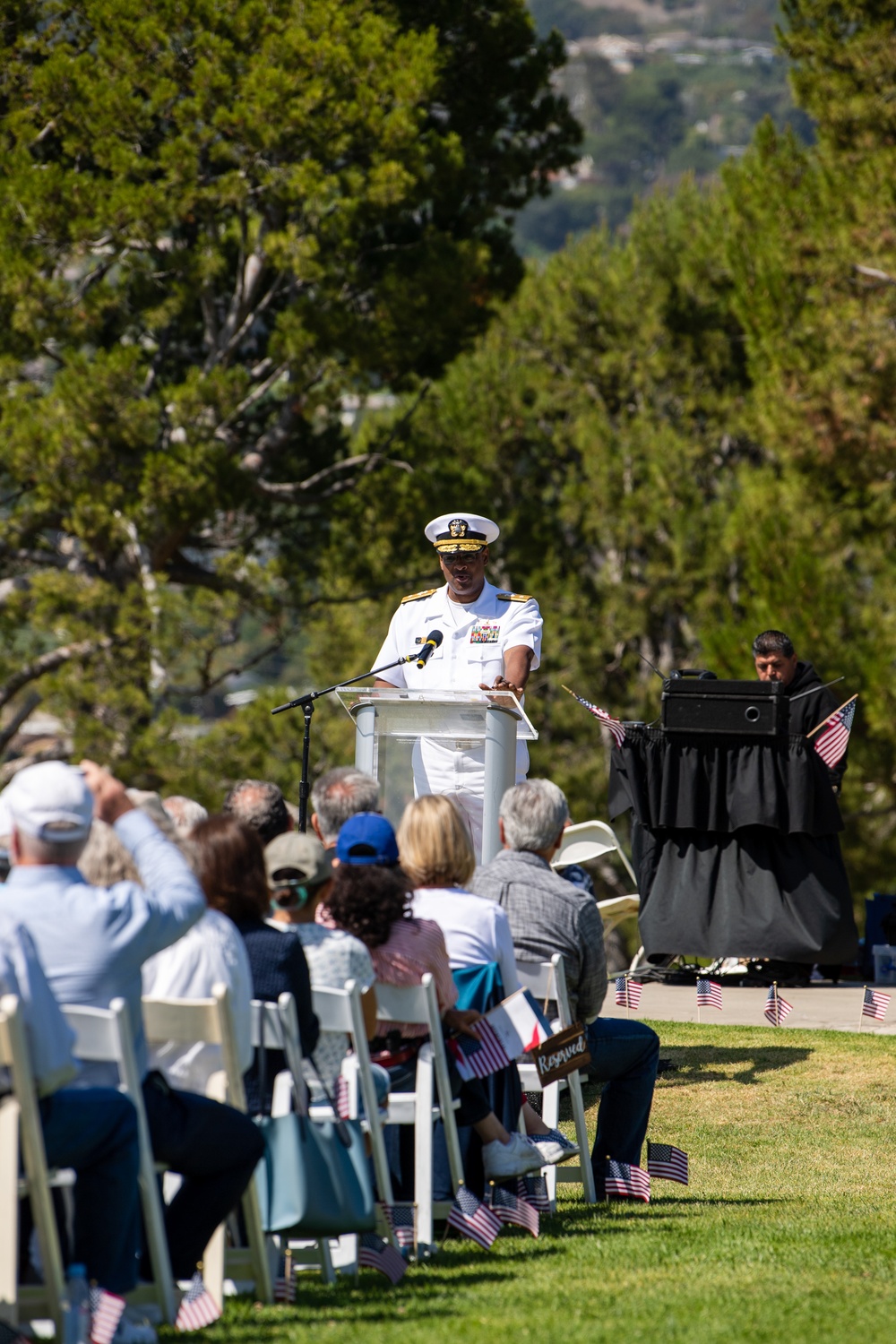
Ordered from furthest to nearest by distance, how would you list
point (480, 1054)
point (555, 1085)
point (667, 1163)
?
point (667, 1163)
point (555, 1085)
point (480, 1054)

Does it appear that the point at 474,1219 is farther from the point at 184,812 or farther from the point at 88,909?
the point at 88,909

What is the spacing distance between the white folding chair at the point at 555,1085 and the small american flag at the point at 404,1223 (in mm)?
598

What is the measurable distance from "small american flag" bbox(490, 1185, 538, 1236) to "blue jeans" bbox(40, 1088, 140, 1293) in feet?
5.16

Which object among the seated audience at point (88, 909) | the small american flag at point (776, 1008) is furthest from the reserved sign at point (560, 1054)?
the small american flag at point (776, 1008)

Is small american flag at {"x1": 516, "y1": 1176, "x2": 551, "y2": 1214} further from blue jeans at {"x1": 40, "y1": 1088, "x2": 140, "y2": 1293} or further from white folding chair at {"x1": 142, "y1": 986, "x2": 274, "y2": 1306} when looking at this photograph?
blue jeans at {"x1": 40, "y1": 1088, "x2": 140, "y2": 1293}

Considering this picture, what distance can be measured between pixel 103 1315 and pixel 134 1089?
0.42m

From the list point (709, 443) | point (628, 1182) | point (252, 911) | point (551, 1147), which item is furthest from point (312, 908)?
point (709, 443)

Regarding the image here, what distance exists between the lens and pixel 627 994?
26.5 feet

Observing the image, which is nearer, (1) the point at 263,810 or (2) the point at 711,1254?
(2) the point at 711,1254

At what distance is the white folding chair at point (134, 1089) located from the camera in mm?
3379

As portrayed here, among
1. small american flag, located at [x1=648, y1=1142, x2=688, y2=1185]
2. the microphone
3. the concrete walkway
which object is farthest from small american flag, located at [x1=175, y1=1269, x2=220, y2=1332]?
the concrete walkway

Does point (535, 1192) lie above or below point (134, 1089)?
below

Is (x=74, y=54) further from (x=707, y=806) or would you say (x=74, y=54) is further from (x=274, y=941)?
(x=274, y=941)

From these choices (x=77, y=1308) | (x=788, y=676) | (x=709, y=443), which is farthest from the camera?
(x=709, y=443)
